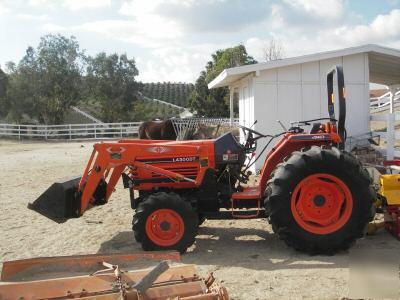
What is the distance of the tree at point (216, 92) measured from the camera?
34.8 meters

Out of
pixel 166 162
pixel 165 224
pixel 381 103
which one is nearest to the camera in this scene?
pixel 165 224

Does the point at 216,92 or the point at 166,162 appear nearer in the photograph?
the point at 166,162

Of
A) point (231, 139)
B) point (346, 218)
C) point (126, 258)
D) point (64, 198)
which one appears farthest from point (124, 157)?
point (346, 218)

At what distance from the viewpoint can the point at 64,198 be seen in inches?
240

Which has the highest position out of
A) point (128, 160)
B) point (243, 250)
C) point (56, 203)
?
point (128, 160)

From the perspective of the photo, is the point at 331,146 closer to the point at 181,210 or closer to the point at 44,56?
the point at 181,210

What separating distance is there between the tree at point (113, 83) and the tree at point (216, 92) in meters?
5.91

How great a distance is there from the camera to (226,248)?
6.10 m

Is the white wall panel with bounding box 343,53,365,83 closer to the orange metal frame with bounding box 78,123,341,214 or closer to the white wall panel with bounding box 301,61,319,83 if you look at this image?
the white wall panel with bounding box 301,61,319,83

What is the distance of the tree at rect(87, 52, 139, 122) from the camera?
39906 mm

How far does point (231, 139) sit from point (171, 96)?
58.4 metres

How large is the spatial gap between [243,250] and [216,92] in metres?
29.4

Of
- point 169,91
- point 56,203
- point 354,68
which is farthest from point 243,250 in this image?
point 169,91

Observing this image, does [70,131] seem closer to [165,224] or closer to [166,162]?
[166,162]
